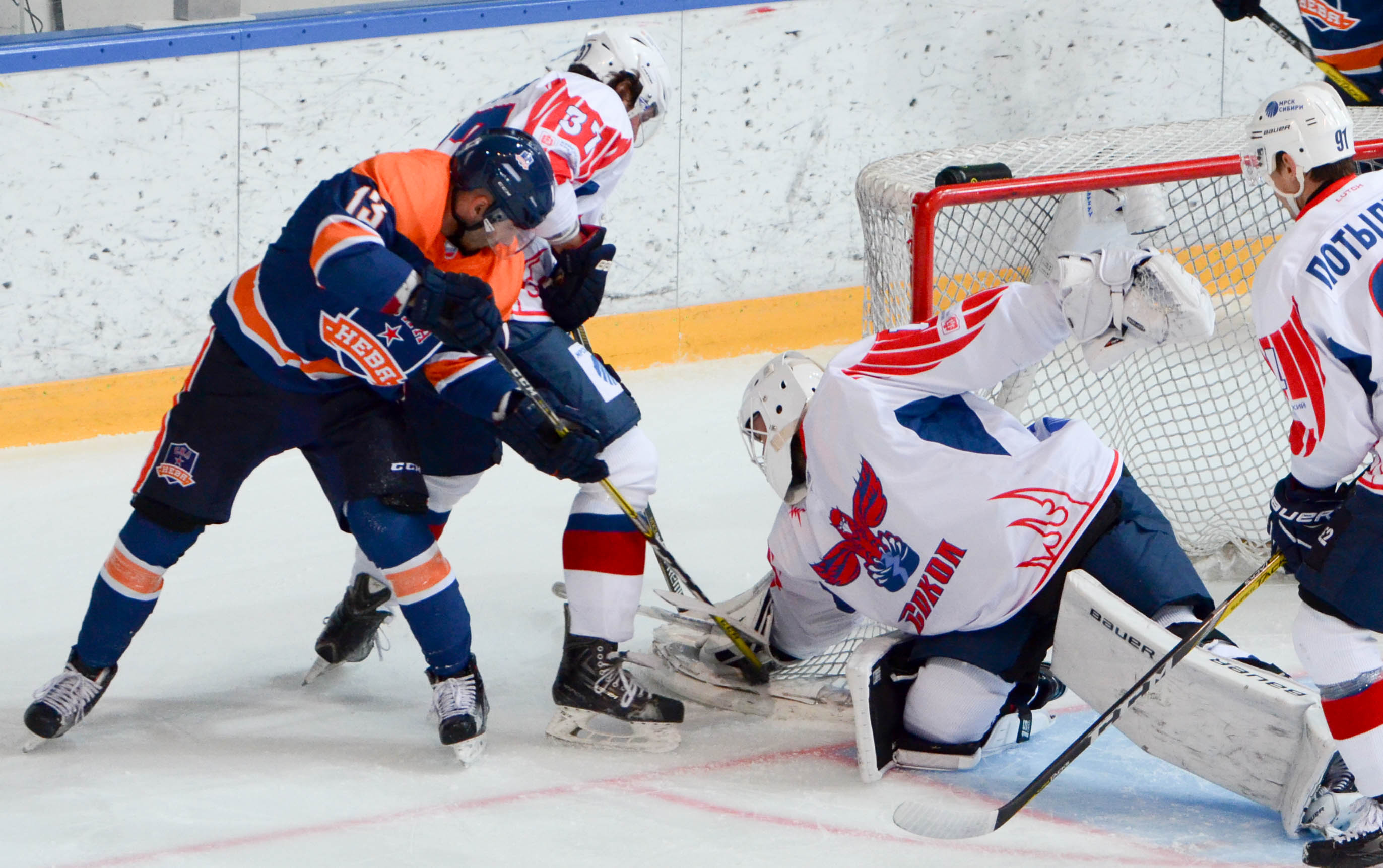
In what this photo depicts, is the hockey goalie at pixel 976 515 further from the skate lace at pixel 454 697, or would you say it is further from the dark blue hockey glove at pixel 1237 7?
the dark blue hockey glove at pixel 1237 7

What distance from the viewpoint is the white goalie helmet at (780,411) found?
266 centimetres

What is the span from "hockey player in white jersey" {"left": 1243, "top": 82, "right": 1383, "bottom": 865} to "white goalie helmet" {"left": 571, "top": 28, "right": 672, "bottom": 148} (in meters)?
1.22

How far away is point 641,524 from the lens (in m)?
2.89

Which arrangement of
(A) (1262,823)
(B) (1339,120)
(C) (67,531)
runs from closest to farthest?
(B) (1339,120) → (A) (1262,823) → (C) (67,531)

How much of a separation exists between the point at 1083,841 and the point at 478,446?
1235mm

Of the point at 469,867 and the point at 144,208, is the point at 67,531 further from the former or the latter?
the point at 469,867

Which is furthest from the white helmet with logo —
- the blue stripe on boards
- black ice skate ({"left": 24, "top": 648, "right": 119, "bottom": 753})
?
the blue stripe on boards

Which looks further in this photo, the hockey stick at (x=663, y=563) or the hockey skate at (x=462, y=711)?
the hockey stick at (x=663, y=563)

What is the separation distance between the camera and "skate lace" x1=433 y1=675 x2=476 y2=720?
9.10ft

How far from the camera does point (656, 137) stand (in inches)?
195

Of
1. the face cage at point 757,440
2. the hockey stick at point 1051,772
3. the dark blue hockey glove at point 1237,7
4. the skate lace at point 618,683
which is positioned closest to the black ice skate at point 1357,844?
the hockey stick at point 1051,772

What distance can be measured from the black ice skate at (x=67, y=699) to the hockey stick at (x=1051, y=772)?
133cm

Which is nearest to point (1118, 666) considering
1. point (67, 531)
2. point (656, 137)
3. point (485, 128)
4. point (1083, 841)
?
point (1083, 841)

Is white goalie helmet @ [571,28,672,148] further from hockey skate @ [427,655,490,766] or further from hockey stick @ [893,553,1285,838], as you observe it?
hockey stick @ [893,553,1285,838]
